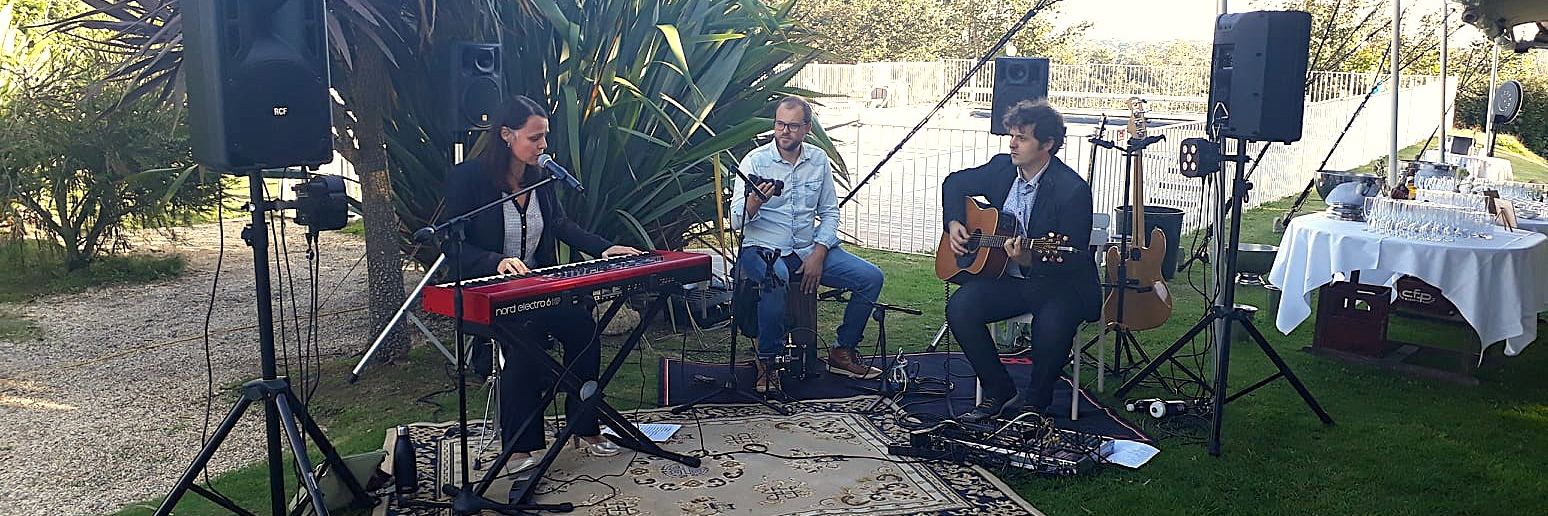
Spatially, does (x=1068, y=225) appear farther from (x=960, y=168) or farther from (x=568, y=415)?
(x=960, y=168)

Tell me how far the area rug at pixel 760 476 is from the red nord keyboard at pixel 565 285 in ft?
1.89

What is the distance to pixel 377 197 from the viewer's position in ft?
15.0

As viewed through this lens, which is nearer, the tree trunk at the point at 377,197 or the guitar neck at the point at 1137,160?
the guitar neck at the point at 1137,160

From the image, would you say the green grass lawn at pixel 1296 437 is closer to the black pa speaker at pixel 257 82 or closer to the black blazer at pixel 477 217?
the black blazer at pixel 477 217

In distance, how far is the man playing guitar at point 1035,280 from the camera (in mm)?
3910

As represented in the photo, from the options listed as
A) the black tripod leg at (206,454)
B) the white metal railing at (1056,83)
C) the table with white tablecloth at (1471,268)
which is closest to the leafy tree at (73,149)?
the black tripod leg at (206,454)

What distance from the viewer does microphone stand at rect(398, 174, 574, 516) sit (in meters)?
2.79

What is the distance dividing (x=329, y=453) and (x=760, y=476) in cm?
122

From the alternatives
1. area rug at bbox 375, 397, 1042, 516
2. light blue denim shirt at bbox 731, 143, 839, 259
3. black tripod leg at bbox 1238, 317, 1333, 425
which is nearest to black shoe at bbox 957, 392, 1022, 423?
area rug at bbox 375, 397, 1042, 516

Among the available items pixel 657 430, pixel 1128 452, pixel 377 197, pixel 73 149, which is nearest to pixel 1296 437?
pixel 1128 452

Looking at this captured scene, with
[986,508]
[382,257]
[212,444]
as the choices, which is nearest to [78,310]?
[382,257]

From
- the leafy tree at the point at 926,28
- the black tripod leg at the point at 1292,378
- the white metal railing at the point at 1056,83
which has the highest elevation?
the leafy tree at the point at 926,28

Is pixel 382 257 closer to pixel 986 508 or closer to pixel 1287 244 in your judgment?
pixel 986 508

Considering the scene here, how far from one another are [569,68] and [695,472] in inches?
85.1
